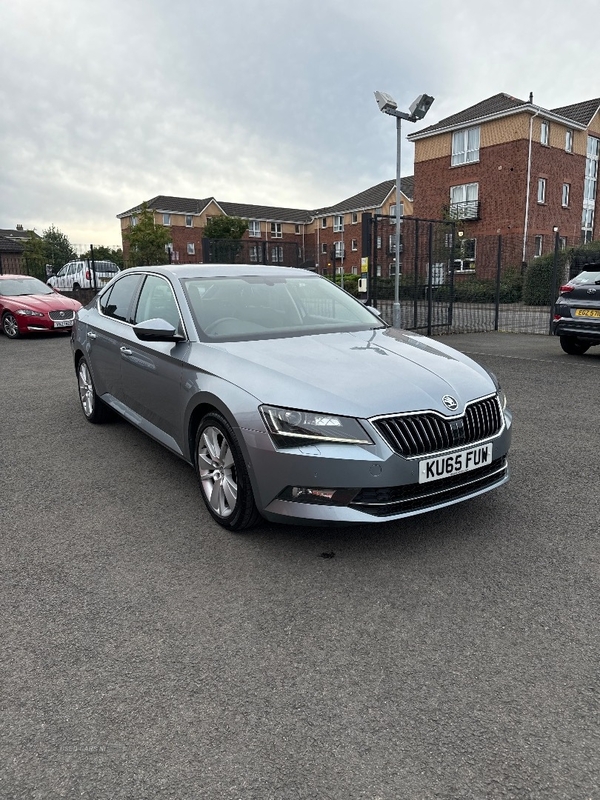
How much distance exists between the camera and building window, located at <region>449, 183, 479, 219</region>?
36875 millimetres

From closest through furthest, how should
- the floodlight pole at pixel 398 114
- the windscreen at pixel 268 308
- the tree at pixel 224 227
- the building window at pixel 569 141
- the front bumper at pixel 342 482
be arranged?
1. the front bumper at pixel 342 482
2. the windscreen at pixel 268 308
3. the floodlight pole at pixel 398 114
4. the building window at pixel 569 141
5. the tree at pixel 224 227

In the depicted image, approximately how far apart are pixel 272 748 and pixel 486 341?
12.5 m

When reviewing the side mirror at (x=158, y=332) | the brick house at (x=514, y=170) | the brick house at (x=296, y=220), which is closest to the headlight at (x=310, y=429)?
the side mirror at (x=158, y=332)

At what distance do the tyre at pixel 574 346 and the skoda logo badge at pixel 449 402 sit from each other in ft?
28.1

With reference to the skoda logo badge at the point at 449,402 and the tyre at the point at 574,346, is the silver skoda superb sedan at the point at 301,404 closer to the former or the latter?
the skoda logo badge at the point at 449,402

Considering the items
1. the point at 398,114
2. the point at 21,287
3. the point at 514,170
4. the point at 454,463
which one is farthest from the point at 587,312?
the point at 514,170

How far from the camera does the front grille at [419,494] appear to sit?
3129 millimetres

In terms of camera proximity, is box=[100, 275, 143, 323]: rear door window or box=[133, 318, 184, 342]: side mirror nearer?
box=[133, 318, 184, 342]: side mirror

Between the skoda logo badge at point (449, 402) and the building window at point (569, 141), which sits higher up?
the building window at point (569, 141)

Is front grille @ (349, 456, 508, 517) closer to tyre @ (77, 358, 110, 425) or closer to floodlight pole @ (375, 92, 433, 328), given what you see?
tyre @ (77, 358, 110, 425)

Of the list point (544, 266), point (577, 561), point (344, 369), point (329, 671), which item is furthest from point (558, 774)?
point (544, 266)

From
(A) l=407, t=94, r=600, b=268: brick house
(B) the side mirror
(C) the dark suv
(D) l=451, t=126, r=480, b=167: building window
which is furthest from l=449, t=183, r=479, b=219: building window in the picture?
(B) the side mirror

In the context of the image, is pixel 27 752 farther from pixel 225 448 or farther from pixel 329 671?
pixel 225 448

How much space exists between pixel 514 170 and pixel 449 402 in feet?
118
